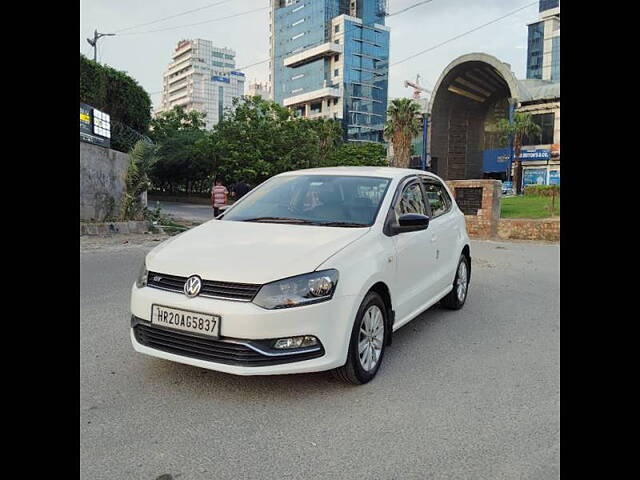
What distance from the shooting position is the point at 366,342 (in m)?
3.98

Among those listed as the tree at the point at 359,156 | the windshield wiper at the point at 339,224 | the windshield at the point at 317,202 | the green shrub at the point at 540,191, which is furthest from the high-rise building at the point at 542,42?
the windshield wiper at the point at 339,224

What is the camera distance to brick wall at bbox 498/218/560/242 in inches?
550

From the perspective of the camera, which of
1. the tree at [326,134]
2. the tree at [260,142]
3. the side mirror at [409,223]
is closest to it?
the side mirror at [409,223]

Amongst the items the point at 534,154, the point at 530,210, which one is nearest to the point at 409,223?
the point at 530,210

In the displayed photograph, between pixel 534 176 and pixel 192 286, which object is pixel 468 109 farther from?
pixel 192 286

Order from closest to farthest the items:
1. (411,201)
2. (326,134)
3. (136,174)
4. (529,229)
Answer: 1. (411,201)
2. (529,229)
3. (136,174)
4. (326,134)

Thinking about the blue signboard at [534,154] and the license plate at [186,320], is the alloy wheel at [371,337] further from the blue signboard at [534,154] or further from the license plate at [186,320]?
the blue signboard at [534,154]

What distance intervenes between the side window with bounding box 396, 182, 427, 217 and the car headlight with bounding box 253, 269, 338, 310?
4.47 feet

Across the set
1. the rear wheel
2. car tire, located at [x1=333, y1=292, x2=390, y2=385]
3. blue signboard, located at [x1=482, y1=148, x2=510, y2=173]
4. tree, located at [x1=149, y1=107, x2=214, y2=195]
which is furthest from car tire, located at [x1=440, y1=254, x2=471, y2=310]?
blue signboard, located at [x1=482, y1=148, x2=510, y2=173]

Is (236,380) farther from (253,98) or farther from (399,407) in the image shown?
(253,98)

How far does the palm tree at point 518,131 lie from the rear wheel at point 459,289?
44726 millimetres

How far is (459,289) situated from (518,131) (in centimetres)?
4733

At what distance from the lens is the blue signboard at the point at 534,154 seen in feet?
162
